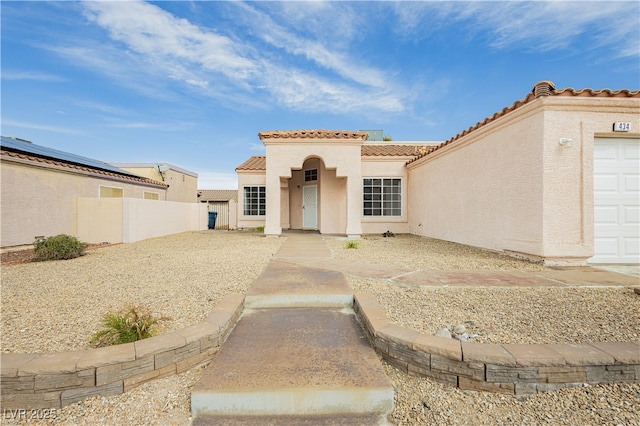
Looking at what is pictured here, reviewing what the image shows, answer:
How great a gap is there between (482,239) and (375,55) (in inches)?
401

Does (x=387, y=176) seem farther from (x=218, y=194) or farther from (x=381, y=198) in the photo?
(x=218, y=194)

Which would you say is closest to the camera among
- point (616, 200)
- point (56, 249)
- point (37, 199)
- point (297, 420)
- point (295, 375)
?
point (297, 420)

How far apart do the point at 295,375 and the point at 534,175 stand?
7.21m

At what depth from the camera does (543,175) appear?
6340 mm

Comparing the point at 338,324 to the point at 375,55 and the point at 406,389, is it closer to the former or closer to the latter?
the point at 406,389

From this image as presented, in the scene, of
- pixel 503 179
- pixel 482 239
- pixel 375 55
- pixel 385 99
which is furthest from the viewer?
pixel 385 99

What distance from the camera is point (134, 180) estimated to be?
15.8 meters

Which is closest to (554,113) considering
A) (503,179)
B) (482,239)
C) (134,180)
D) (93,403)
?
(503,179)

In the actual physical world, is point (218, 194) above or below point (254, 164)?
below

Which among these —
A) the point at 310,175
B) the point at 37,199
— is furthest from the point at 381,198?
the point at 37,199

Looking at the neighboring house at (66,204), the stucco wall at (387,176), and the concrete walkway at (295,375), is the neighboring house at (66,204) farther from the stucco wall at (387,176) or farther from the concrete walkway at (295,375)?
the concrete walkway at (295,375)

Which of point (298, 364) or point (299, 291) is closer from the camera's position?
point (298, 364)

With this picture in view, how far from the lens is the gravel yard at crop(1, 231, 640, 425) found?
7.04 feet

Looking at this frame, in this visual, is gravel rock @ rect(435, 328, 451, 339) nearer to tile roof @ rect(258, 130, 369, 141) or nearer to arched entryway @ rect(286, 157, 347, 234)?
tile roof @ rect(258, 130, 369, 141)
